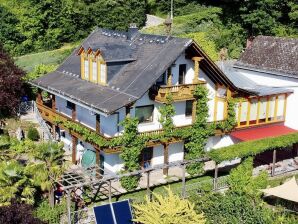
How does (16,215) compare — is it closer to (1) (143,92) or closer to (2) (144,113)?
(1) (143,92)

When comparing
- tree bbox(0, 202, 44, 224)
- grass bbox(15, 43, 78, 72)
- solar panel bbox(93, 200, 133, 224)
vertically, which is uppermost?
grass bbox(15, 43, 78, 72)

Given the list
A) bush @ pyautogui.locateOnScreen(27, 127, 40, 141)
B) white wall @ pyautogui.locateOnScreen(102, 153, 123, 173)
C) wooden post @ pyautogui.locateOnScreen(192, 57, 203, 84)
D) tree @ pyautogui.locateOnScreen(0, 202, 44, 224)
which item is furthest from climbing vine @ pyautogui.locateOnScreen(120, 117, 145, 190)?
tree @ pyautogui.locateOnScreen(0, 202, 44, 224)

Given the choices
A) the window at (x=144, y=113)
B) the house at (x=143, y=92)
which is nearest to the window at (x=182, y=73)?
the house at (x=143, y=92)

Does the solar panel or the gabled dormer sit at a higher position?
the gabled dormer

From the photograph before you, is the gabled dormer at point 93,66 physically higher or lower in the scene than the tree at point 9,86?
higher

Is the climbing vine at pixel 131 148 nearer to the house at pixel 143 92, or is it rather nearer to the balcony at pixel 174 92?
the house at pixel 143 92

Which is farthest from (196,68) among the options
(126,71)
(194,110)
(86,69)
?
(86,69)

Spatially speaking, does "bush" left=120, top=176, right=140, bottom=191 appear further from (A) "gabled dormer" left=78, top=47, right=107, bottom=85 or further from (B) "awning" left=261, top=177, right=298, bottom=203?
(B) "awning" left=261, top=177, right=298, bottom=203
